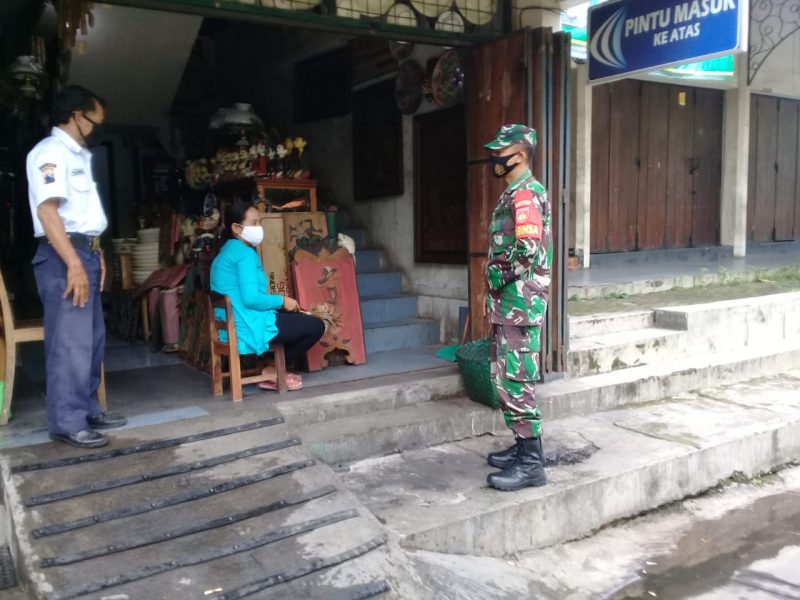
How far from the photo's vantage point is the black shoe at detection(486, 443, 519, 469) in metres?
4.05

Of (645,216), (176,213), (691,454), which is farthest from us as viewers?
(645,216)

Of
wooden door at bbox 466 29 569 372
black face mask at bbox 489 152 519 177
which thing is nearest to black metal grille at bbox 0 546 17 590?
black face mask at bbox 489 152 519 177

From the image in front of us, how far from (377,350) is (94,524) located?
3.29 metres

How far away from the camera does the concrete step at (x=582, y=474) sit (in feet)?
11.5

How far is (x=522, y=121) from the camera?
4.90 meters

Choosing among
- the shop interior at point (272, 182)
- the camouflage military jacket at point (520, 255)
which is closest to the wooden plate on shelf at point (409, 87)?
the shop interior at point (272, 182)

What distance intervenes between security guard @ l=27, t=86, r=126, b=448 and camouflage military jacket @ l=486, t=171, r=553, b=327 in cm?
218

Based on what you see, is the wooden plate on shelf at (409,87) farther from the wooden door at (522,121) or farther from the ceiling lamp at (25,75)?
the ceiling lamp at (25,75)

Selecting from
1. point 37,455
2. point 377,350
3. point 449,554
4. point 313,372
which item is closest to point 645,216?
point 377,350

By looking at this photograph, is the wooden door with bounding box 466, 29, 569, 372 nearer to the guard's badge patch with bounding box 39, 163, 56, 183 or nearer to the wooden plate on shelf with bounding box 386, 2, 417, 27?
the wooden plate on shelf with bounding box 386, 2, 417, 27

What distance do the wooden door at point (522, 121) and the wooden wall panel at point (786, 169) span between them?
971 centimetres

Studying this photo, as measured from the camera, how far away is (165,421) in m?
3.95

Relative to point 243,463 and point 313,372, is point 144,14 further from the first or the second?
point 243,463

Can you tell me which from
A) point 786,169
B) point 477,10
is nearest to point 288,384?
point 477,10
